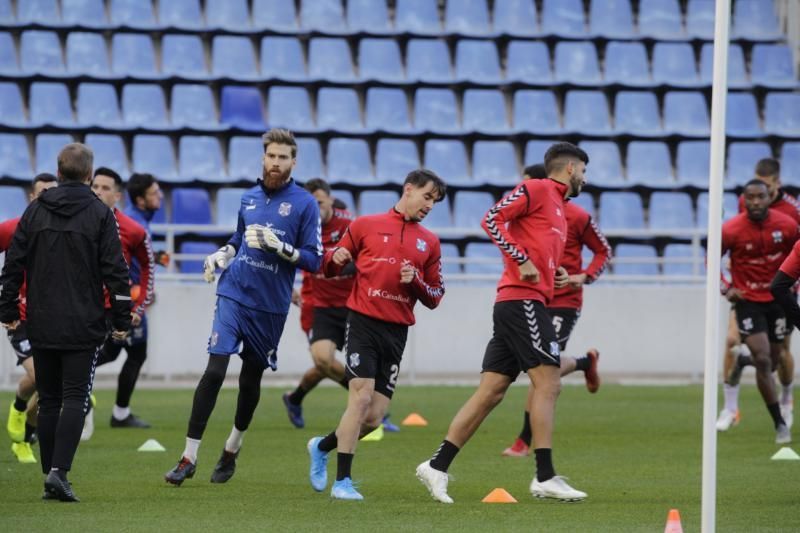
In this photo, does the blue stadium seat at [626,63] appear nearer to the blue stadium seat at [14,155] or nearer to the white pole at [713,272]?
the blue stadium seat at [14,155]

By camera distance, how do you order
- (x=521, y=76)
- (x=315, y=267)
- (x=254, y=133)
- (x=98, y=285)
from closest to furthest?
(x=98, y=285)
(x=315, y=267)
(x=254, y=133)
(x=521, y=76)

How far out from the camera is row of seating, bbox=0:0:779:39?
24219mm

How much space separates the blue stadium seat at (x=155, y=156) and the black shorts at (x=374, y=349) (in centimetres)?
1294

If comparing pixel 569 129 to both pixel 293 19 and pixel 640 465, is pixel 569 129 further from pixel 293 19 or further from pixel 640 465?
pixel 640 465

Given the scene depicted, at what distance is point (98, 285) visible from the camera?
8758 millimetres

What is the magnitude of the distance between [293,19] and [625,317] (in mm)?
8263

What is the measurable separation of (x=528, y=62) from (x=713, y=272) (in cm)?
1851

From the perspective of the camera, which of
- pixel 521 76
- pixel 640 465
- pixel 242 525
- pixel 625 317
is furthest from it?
pixel 521 76

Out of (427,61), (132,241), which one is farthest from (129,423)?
(427,61)

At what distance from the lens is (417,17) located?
24984mm

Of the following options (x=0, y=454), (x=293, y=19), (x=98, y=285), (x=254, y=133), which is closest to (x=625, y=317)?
(x=254, y=133)

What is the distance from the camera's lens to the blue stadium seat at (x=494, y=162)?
2270cm

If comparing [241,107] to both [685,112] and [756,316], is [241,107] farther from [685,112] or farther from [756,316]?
[756,316]

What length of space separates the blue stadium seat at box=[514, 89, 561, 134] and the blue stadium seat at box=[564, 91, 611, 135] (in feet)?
0.69
